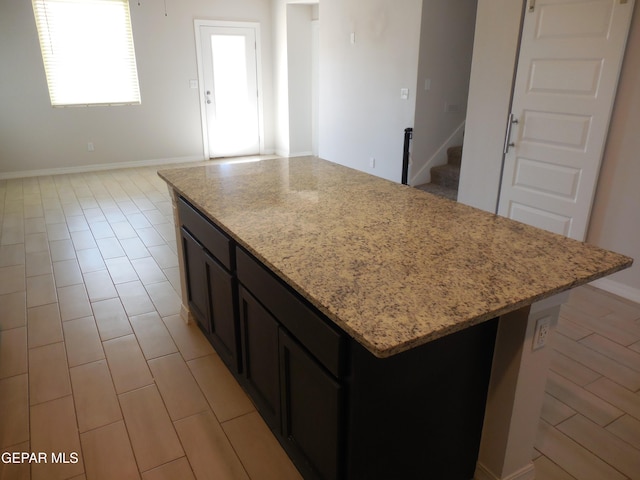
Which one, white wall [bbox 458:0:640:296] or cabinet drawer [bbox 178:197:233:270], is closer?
cabinet drawer [bbox 178:197:233:270]

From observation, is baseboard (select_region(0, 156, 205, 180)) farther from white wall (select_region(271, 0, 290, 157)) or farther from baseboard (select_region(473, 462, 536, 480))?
baseboard (select_region(473, 462, 536, 480))

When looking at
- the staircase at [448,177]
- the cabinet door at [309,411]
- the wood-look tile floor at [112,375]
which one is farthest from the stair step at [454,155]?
the cabinet door at [309,411]

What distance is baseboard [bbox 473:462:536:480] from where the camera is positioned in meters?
1.66

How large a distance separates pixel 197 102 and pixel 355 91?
9.46 feet

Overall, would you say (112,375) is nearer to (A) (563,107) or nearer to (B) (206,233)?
(B) (206,233)

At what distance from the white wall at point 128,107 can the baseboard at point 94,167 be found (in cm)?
4

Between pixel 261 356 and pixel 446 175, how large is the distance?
12.8ft

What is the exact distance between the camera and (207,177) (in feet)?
8.40

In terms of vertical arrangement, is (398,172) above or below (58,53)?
below

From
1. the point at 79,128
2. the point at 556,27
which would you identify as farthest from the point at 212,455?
the point at 79,128

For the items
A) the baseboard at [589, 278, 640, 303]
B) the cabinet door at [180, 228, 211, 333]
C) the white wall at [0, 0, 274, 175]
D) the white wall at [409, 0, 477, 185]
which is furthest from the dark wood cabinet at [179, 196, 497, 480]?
the white wall at [0, 0, 274, 175]

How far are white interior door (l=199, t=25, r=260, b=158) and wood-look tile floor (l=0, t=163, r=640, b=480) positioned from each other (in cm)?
420

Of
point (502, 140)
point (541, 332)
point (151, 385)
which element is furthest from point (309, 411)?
point (502, 140)

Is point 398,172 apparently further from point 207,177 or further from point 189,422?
point 189,422
